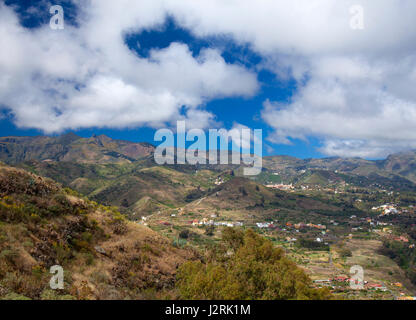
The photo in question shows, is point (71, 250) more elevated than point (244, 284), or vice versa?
point (71, 250)

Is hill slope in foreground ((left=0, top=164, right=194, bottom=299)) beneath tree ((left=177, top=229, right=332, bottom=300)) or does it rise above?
above

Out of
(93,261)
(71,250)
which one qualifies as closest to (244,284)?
(93,261)

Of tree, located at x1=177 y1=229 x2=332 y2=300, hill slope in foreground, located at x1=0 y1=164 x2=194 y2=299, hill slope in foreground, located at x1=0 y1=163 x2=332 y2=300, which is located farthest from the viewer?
tree, located at x1=177 y1=229 x2=332 y2=300

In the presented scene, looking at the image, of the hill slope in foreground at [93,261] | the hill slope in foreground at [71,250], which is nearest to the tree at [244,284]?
the hill slope in foreground at [93,261]

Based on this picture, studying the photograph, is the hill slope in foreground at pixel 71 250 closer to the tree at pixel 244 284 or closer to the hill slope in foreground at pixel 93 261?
the hill slope in foreground at pixel 93 261

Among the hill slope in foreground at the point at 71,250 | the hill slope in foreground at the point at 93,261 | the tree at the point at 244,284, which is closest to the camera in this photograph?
the hill slope in foreground at the point at 71,250

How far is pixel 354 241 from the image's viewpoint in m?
128

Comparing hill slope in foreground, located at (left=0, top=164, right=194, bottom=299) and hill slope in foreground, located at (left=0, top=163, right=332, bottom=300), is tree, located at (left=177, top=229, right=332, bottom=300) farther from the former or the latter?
hill slope in foreground, located at (left=0, top=164, right=194, bottom=299)

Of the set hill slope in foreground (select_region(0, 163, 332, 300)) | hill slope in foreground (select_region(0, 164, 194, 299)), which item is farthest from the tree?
hill slope in foreground (select_region(0, 164, 194, 299))

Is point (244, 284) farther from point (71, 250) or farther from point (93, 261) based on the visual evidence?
point (71, 250)

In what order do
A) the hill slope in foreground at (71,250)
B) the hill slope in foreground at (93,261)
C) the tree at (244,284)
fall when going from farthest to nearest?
the tree at (244,284)
the hill slope in foreground at (93,261)
the hill slope in foreground at (71,250)

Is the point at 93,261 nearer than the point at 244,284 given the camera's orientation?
Yes
